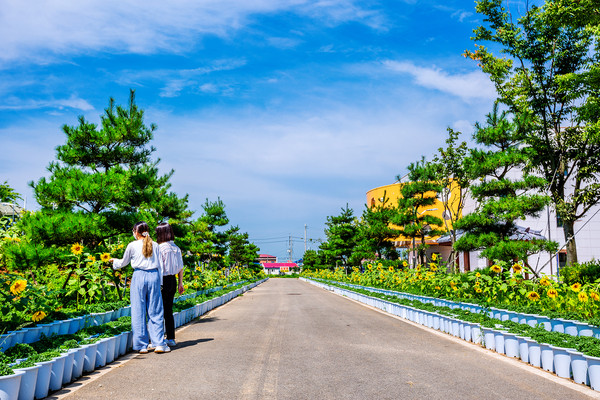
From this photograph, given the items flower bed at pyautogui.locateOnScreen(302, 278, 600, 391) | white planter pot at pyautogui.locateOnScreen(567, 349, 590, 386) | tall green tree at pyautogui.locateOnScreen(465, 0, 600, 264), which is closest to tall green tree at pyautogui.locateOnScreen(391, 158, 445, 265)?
tall green tree at pyautogui.locateOnScreen(465, 0, 600, 264)

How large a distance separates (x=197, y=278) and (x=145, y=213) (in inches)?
202

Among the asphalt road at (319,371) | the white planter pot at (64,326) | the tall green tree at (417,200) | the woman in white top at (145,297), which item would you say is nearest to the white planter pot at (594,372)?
the asphalt road at (319,371)

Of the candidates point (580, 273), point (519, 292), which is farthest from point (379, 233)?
point (519, 292)

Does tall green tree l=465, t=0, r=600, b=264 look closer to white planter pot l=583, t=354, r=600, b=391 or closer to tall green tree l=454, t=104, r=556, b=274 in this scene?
tall green tree l=454, t=104, r=556, b=274

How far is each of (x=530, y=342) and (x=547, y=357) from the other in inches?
14.5

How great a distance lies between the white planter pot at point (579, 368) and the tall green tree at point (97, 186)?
900cm

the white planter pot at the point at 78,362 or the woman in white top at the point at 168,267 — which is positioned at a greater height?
the woman in white top at the point at 168,267

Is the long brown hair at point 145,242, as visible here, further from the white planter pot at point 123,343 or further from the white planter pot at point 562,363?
the white planter pot at point 562,363

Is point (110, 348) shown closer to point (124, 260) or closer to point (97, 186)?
point (124, 260)

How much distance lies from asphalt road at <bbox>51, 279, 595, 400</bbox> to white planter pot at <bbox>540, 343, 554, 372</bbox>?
7.7 inches

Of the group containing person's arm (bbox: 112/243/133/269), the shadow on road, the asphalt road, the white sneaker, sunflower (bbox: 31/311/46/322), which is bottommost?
the shadow on road

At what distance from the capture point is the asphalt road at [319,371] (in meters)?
4.21

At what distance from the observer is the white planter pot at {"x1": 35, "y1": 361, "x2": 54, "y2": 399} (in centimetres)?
390

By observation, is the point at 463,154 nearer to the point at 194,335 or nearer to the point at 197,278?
the point at 197,278
